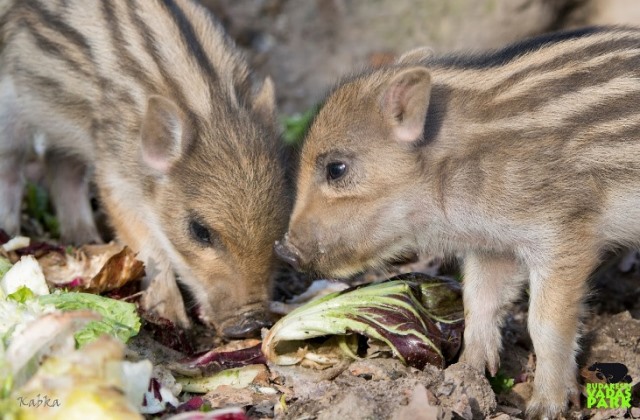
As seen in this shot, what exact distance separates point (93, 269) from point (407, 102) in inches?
74.0

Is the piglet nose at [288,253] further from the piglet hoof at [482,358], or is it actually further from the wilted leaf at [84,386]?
the wilted leaf at [84,386]

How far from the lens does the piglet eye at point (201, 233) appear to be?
468cm

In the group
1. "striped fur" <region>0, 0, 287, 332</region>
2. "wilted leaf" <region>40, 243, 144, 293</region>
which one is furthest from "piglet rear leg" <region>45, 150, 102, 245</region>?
"wilted leaf" <region>40, 243, 144, 293</region>

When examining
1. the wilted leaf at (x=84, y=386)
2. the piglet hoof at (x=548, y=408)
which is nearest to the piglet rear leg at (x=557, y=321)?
the piglet hoof at (x=548, y=408)

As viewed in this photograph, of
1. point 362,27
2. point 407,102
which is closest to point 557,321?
point 407,102

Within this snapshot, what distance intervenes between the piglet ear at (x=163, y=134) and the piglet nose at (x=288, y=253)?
2.56ft

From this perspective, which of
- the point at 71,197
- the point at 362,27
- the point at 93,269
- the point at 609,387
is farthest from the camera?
the point at 362,27

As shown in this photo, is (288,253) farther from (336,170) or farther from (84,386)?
(84,386)

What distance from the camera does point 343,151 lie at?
429 cm

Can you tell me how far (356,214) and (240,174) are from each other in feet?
2.10

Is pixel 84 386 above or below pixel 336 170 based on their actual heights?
below

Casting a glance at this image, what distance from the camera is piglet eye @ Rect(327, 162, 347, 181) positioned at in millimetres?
4293

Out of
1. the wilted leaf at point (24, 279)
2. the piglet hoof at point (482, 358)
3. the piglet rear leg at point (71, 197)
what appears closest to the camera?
the wilted leaf at point (24, 279)

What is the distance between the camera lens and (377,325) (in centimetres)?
417
